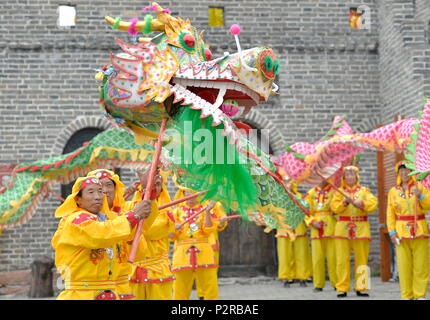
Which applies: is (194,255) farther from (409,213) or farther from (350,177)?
(350,177)

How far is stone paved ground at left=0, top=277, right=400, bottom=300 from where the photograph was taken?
9.24 meters

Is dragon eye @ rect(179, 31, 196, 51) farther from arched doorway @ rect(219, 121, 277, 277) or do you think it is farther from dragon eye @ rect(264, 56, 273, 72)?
arched doorway @ rect(219, 121, 277, 277)

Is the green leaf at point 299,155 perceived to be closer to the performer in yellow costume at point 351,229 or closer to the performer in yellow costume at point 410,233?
the performer in yellow costume at point 351,229

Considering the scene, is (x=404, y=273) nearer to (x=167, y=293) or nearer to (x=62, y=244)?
(x=167, y=293)

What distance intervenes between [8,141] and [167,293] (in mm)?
5912

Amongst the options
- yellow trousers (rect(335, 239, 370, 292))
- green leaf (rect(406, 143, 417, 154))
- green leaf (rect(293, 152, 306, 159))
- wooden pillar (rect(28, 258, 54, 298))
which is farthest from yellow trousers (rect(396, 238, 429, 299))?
wooden pillar (rect(28, 258, 54, 298))

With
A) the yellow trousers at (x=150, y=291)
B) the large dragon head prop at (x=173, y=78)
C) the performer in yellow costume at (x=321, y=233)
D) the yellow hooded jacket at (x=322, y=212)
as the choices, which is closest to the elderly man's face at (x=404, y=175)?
the yellow hooded jacket at (x=322, y=212)

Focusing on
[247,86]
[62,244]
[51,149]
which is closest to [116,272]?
[62,244]

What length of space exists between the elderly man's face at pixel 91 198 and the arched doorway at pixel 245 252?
7.26 meters

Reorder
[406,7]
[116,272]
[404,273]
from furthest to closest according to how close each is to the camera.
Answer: [406,7] < [404,273] < [116,272]

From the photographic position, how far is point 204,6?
449 inches

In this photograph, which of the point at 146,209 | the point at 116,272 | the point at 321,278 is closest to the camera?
the point at 146,209

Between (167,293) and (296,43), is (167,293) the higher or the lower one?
the lower one

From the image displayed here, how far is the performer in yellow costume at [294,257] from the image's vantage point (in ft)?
35.6
